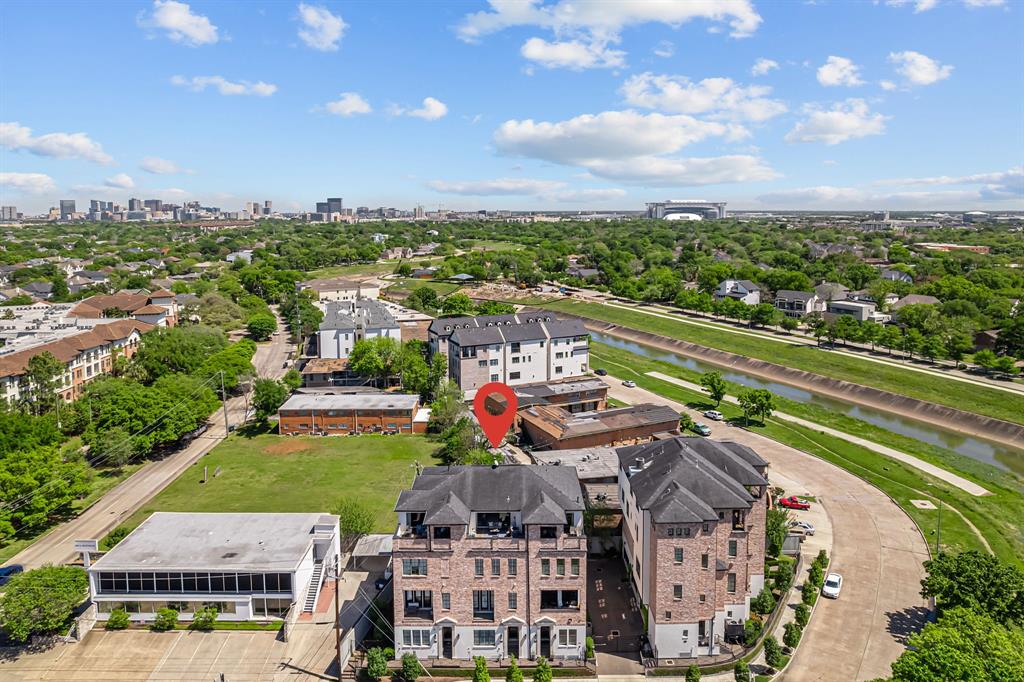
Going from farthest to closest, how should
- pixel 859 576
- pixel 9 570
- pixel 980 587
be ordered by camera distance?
pixel 9 570, pixel 859 576, pixel 980 587

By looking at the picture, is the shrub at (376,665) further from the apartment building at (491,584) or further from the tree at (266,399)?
the tree at (266,399)

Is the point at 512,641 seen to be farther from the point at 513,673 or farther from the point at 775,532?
the point at 775,532

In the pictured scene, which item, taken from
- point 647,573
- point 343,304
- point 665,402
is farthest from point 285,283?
point 647,573

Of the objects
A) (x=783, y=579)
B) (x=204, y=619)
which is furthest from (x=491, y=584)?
(x=783, y=579)

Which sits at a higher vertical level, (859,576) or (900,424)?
(859,576)

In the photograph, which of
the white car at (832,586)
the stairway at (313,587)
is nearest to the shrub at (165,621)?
the stairway at (313,587)

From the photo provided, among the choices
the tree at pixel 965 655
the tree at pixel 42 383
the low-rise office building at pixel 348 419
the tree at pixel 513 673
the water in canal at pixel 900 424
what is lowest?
the water in canal at pixel 900 424
